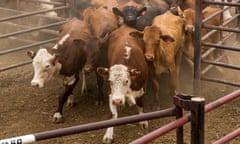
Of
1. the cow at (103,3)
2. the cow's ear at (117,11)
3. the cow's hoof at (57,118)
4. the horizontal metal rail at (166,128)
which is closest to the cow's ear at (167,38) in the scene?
the cow's ear at (117,11)

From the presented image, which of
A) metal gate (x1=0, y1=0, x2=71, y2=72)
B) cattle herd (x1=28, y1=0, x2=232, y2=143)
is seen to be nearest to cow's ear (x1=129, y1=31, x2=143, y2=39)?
cattle herd (x1=28, y1=0, x2=232, y2=143)

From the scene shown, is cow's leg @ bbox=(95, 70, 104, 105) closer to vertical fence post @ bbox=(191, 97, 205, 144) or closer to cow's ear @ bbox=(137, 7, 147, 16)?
cow's ear @ bbox=(137, 7, 147, 16)

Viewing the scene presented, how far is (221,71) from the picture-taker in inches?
336

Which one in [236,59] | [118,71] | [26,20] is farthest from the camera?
[26,20]

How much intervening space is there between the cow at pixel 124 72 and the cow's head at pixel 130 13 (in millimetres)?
426

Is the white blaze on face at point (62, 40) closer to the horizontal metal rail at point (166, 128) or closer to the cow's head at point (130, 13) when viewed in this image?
the cow's head at point (130, 13)

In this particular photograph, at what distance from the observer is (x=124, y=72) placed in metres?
5.94

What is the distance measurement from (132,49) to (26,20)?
477 cm

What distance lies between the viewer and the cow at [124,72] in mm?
5895

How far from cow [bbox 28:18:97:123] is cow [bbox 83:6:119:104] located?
159mm

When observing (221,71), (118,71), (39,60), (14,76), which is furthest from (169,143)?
(14,76)

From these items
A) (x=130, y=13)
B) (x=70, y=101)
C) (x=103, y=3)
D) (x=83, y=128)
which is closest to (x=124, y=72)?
(x=70, y=101)

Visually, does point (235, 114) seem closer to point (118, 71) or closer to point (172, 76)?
point (172, 76)

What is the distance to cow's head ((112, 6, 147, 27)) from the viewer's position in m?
7.55
